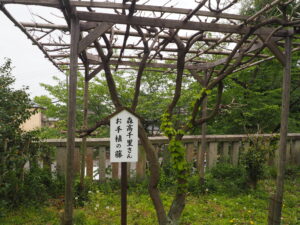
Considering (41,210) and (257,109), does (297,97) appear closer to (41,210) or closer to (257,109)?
(257,109)

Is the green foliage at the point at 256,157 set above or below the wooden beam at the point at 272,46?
below

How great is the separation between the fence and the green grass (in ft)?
1.94

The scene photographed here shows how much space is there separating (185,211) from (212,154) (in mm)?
1982

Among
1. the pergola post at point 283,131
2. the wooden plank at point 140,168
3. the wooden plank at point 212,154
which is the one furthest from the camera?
the wooden plank at point 212,154

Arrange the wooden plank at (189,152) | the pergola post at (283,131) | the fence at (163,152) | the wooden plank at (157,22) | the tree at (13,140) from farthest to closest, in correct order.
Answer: the wooden plank at (189,152) < the fence at (163,152) < the tree at (13,140) < the pergola post at (283,131) < the wooden plank at (157,22)

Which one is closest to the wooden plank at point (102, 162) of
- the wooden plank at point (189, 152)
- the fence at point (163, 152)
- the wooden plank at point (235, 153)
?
the fence at point (163, 152)

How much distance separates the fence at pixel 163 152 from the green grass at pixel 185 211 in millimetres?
591

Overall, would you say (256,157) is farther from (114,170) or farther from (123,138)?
(123,138)

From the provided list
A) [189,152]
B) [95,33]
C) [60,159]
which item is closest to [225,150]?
[189,152]

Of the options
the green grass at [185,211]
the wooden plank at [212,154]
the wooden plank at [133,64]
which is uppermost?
the wooden plank at [133,64]

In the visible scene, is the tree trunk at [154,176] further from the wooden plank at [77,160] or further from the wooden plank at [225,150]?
the wooden plank at [225,150]

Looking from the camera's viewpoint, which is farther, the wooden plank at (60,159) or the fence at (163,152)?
the fence at (163,152)

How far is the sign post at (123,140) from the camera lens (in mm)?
2490

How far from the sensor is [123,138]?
2.50 meters
